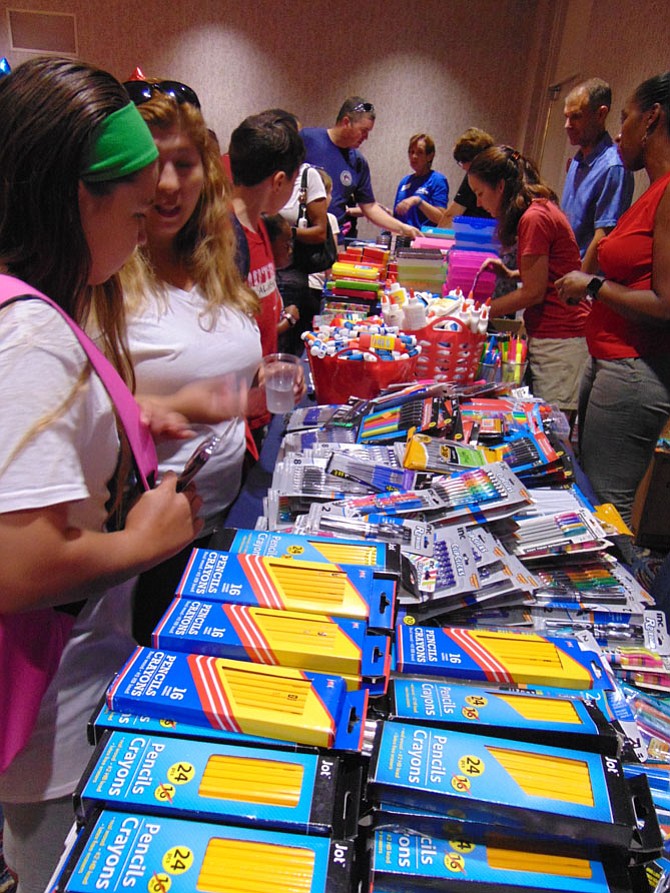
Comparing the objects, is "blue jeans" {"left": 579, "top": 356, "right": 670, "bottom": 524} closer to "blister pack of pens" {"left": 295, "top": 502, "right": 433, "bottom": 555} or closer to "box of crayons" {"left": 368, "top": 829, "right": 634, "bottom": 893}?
"blister pack of pens" {"left": 295, "top": 502, "right": 433, "bottom": 555}

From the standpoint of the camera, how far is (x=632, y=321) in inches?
81.9

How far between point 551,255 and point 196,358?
1956 millimetres

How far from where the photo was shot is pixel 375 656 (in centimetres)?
88

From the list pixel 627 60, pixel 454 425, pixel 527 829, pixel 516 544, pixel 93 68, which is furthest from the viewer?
pixel 627 60

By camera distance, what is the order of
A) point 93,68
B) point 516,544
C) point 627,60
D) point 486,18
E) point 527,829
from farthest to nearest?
point 486,18, point 627,60, point 516,544, point 93,68, point 527,829

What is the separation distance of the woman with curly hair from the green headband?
2.20 ft

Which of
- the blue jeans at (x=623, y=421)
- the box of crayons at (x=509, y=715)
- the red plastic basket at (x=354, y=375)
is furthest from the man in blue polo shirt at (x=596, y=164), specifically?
the box of crayons at (x=509, y=715)

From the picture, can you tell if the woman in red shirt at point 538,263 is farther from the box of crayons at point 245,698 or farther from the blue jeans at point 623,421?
the box of crayons at point 245,698

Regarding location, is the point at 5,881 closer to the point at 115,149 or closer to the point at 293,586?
the point at 293,586

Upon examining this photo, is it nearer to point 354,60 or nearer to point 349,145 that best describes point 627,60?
point 349,145

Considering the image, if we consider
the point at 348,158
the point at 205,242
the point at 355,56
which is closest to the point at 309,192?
the point at 348,158

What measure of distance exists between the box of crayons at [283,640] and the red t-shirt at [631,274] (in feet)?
5.41

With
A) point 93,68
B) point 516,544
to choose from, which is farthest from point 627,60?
point 93,68

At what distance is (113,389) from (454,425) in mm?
1108
